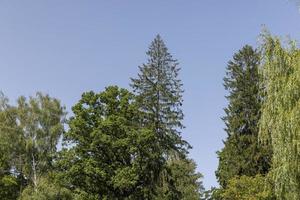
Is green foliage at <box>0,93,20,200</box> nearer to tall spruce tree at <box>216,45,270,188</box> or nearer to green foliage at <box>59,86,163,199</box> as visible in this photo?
green foliage at <box>59,86,163,199</box>

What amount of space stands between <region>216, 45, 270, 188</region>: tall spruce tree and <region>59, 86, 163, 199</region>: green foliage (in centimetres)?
575

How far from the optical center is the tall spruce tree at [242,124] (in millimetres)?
36875

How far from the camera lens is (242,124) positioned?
129 feet

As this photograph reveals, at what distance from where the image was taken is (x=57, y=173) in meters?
39.2

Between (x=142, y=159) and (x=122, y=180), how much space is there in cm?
276

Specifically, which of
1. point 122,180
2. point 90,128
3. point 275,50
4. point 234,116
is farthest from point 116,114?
point 275,50

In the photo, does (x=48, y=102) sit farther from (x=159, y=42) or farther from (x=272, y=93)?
(x=272, y=93)

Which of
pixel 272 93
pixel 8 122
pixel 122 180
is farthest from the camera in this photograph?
pixel 8 122

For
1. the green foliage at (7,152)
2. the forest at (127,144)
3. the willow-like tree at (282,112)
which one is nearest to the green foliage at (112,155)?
the forest at (127,144)

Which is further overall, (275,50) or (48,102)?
(48,102)

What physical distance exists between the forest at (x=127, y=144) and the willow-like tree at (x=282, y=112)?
1619 centimetres

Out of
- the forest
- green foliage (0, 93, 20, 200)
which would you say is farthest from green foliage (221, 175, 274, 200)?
green foliage (0, 93, 20, 200)

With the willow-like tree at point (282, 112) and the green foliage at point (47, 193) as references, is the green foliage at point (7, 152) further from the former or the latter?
the willow-like tree at point (282, 112)

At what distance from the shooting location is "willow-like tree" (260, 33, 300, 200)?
49.6 ft
